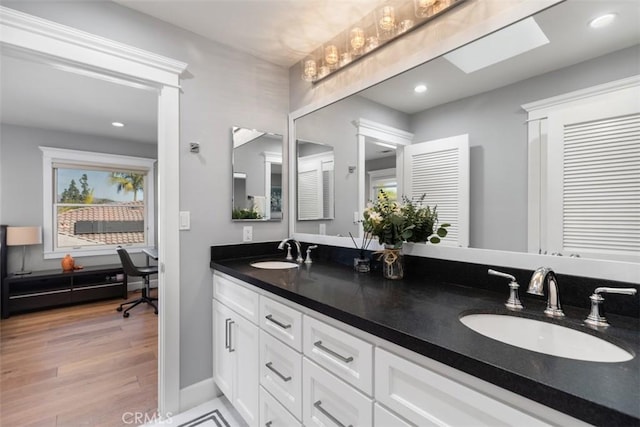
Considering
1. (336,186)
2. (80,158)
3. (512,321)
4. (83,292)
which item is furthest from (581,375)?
(80,158)

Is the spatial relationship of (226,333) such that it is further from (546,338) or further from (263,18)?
(263,18)

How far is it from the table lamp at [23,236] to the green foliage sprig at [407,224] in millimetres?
4622

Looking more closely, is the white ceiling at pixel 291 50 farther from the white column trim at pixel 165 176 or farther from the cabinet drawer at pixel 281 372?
the cabinet drawer at pixel 281 372

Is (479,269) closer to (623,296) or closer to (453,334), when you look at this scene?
(623,296)

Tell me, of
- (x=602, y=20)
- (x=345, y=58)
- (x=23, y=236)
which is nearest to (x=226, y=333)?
(x=345, y=58)

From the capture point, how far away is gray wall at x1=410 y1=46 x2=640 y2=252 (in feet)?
3.45

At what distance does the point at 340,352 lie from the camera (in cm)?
100

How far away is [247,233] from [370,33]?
154 centimetres

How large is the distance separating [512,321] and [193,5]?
2.20m

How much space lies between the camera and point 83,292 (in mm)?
3980

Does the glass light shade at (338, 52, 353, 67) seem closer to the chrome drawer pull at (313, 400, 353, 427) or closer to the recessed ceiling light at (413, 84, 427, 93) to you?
the recessed ceiling light at (413, 84, 427, 93)

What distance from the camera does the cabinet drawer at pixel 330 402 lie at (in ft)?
2.96

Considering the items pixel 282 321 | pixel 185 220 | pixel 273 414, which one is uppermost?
pixel 185 220

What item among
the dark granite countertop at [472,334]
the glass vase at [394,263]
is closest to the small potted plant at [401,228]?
the glass vase at [394,263]
